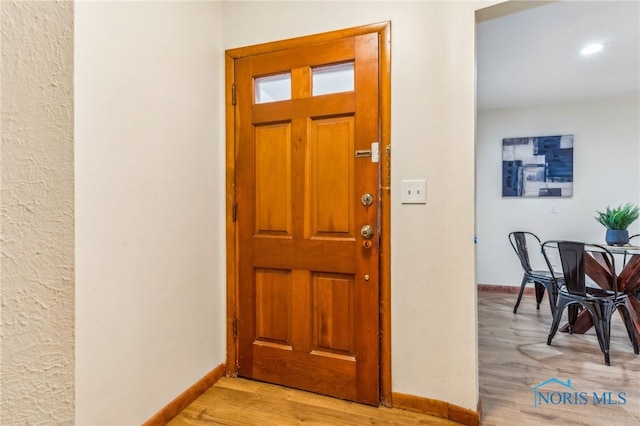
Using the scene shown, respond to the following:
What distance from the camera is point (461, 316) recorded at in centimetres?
155

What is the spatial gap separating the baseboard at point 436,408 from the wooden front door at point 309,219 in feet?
0.45

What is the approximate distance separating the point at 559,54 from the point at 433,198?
2267 millimetres

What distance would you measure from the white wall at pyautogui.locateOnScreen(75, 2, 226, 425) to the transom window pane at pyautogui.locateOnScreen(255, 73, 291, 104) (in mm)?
244

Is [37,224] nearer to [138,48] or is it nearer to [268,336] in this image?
[138,48]

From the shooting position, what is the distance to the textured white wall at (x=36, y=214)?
39 cm

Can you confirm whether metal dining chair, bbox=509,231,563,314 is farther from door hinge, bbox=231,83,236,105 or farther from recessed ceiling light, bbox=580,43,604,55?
door hinge, bbox=231,83,236,105

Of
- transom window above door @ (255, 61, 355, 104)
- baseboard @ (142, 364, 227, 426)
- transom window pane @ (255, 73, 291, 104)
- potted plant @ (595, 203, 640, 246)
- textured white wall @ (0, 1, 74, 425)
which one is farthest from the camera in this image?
potted plant @ (595, 203, 640, 246)

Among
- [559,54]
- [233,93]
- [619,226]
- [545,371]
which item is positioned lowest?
[545,371]

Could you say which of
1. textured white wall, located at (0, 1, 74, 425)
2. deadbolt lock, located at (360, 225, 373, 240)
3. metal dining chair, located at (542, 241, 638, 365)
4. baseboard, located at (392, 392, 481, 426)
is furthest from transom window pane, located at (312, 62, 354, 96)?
metal dining chair, located at (542, 241, 638, 365)

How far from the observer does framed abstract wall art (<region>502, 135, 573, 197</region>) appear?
3834 mm

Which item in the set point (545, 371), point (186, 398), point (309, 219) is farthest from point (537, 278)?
point (186, 398)

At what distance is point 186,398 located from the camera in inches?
66.1

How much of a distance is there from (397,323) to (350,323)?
250 millimetres

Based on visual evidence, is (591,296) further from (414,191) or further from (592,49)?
(592,49)
